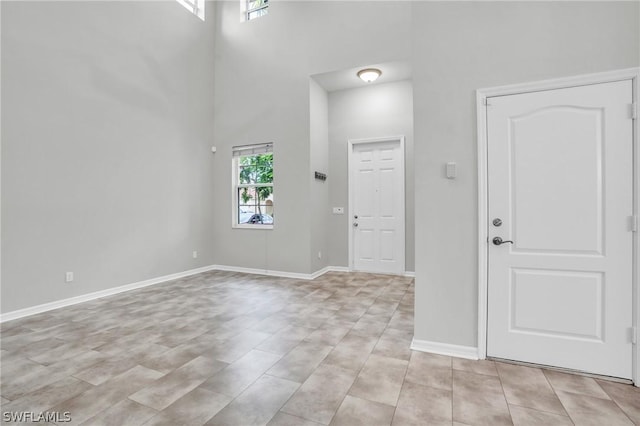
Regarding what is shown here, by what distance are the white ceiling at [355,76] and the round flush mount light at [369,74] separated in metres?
0.07

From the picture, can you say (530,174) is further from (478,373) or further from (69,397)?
(69,397)

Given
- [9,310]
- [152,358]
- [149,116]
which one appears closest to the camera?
[152,358]

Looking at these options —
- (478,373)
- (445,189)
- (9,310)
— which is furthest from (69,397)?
(445,189)

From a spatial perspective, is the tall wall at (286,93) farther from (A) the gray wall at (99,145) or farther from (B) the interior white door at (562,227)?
(B) the interior white door at (562,227)

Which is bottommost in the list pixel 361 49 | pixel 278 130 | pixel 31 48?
pixel 278 130

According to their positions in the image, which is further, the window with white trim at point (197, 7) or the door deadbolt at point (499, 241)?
the window with white trim at point (197, 7)

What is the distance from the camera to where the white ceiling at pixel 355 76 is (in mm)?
4996

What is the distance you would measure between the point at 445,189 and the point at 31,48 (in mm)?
4813

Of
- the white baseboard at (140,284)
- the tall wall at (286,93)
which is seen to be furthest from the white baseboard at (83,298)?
the tall wall at (286,93)

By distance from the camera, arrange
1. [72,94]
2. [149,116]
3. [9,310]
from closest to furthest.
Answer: [9,310], [72,94], [149,116]

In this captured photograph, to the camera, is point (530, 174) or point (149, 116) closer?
point (530, 174)

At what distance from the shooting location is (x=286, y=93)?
550cm

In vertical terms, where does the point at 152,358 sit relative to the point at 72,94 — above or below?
below

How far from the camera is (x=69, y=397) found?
1.94 metres
